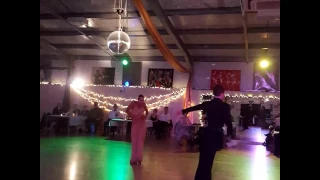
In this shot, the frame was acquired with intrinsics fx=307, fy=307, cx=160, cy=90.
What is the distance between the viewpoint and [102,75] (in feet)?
42.4

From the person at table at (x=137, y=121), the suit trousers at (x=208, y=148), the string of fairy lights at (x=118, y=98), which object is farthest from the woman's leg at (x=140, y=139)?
the string of fairy lights at (x=118, y=98)

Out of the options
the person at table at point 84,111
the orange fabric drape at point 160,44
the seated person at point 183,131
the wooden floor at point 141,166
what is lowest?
the wooden floor at point 141,166

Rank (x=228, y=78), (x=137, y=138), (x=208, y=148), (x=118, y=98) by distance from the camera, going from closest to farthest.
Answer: (x=208, y=148)
(x=137, y=138)
(x=228, y=78)
(x=118, y=98)

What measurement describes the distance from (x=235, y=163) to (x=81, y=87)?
8666 mm

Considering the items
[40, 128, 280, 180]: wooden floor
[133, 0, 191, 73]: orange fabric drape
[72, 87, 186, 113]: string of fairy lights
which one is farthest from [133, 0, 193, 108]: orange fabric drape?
[40, 128, 280, 180]: wooden floor

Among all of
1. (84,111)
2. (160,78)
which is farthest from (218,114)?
(84,111)

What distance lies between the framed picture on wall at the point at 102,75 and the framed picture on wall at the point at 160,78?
5.44 feet

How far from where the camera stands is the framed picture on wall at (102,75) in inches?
504

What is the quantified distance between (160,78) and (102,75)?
2525 mm

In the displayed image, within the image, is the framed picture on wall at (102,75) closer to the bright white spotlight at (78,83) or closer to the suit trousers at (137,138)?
the bright white spotlight at (78,83)

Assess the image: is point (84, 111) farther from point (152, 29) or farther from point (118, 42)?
point (118, 42)

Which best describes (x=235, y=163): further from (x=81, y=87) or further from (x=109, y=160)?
(x=81, y=87)
